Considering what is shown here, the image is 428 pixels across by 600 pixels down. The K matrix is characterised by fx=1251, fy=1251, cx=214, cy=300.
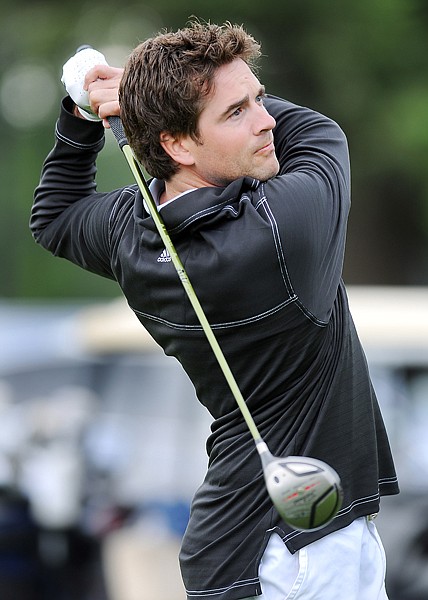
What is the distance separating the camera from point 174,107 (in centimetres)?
301

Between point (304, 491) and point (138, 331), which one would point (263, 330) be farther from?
point (138, 331)

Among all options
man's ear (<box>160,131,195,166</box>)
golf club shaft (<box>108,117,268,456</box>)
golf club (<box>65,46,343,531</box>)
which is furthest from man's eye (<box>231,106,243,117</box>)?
golf club (<box>65,46,343,531</box>)

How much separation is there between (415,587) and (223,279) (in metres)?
3.96

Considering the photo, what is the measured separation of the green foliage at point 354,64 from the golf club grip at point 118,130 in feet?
34.7

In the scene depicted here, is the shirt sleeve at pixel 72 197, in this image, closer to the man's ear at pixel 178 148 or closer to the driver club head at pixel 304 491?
the man's ear at pixel 178 148

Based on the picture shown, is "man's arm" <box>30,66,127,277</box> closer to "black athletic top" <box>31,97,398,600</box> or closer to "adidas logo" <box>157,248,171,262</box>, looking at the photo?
"black athletic top" <box>31,97,398,600</box>

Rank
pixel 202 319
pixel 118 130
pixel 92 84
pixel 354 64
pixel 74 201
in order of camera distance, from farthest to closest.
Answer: pixel 354 64 → pixel 74 201 → pixel 92 84 → pixel 118 130 → pixel 202 319

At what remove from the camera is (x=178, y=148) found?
3080mm

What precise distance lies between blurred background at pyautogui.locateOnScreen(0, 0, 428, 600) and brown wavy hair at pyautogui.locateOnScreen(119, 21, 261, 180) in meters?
3.91

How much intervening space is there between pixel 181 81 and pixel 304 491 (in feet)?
3.30

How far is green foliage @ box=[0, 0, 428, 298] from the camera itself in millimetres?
14055

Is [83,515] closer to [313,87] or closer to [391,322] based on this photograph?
[391,322]

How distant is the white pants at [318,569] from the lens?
2953mm

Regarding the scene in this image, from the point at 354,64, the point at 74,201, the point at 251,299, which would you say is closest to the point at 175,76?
the point at 251,299
